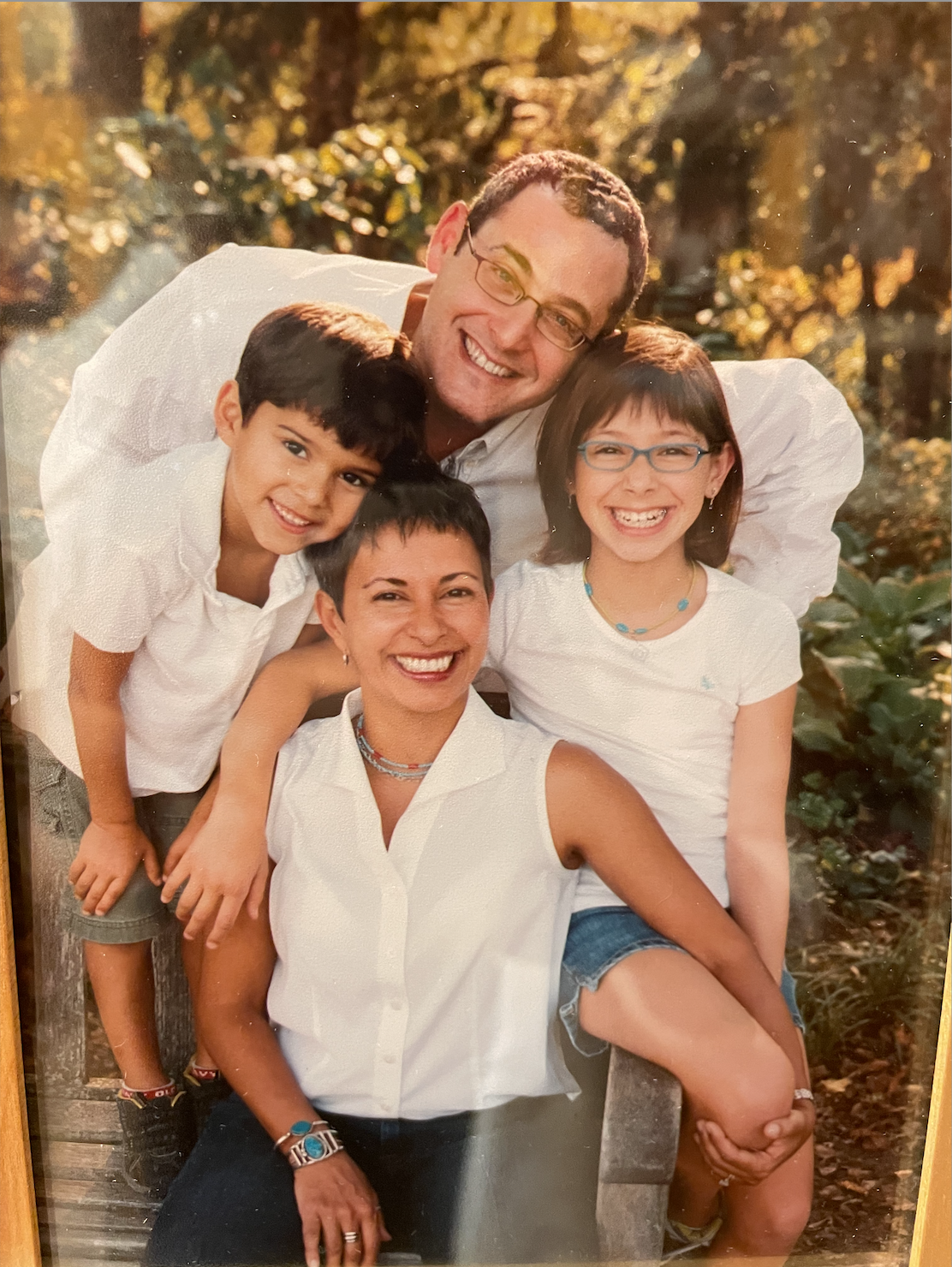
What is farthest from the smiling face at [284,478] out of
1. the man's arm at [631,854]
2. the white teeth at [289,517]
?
the man's arm at [631,854]

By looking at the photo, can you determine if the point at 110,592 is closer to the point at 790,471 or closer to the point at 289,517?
the point at 289,517

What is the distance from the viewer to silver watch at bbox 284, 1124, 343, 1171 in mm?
1765

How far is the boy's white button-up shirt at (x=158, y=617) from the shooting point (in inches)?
65.0

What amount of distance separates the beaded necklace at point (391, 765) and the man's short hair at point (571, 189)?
0.86m

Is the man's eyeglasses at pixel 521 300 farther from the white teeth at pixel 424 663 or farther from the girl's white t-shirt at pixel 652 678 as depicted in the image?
the white teeth at pixel 424 663

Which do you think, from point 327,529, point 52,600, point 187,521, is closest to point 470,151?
point 327,529

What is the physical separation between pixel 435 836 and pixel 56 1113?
86 cm

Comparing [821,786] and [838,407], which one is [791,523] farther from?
[821,786]

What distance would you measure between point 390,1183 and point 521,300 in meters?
1.50

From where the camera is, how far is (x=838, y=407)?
1705 mm

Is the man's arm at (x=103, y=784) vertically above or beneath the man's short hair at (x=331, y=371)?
beneath

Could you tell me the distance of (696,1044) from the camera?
1717mm

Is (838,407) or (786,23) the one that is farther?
(838,407)

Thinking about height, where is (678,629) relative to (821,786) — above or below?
above
